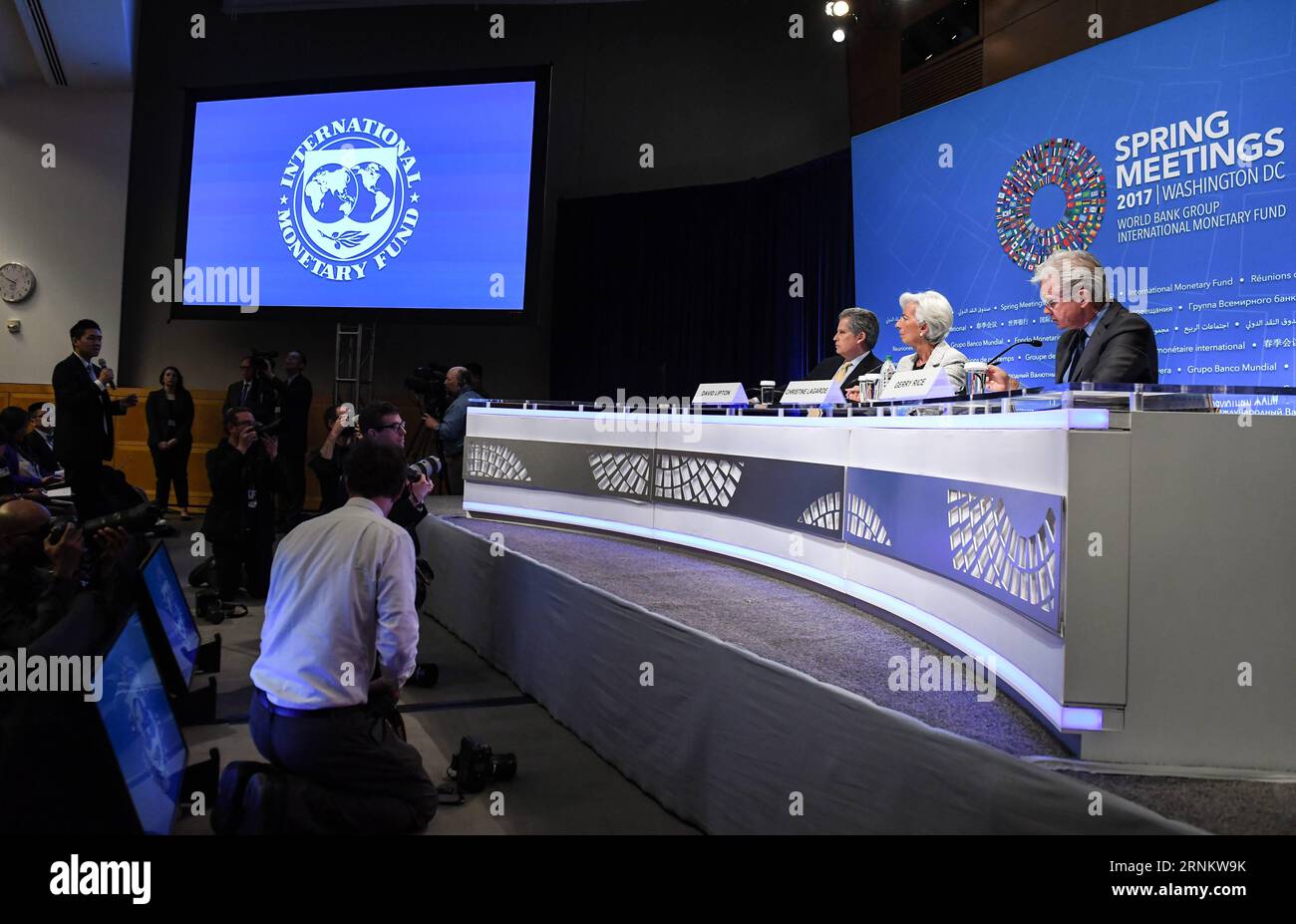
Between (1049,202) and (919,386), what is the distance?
2.97 meters

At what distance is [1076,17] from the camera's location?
5059mm

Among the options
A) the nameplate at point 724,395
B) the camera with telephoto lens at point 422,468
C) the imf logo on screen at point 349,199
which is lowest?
the camera with telephoto lens at point 422,468

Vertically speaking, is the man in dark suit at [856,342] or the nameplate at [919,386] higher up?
the man in dark suit at [856,342]

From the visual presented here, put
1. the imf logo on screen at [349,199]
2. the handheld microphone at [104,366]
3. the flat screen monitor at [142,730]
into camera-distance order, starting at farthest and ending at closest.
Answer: the handheld microphone at [104,366]
the imf logo on screen at [349,199]
the flat screen monitor at [142,730]

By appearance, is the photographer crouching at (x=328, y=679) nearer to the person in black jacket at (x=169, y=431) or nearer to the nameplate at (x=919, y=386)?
the nameplate at (x=919, y=386)

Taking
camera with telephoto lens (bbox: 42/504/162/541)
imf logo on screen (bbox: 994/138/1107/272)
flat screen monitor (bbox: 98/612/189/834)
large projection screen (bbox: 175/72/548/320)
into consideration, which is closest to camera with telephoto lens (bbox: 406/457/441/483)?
camera with telephoto lens (bbox: 42/504/162/541)

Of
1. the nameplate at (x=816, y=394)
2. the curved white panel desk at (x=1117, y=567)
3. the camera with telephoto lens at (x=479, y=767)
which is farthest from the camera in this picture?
the nameplate at (x=816, y=394)

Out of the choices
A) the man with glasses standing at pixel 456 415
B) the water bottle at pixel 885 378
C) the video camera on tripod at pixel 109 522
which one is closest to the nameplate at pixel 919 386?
the water bottle at pixel 885 378

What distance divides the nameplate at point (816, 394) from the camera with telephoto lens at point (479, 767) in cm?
154

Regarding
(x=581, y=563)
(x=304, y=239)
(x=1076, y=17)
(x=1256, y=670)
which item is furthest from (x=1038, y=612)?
(x=304, y=239)

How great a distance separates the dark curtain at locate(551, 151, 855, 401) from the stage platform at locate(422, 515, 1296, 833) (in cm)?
360

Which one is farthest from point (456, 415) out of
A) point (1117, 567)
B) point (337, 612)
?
point (1117, 567)

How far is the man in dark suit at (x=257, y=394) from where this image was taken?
7.73 meters
